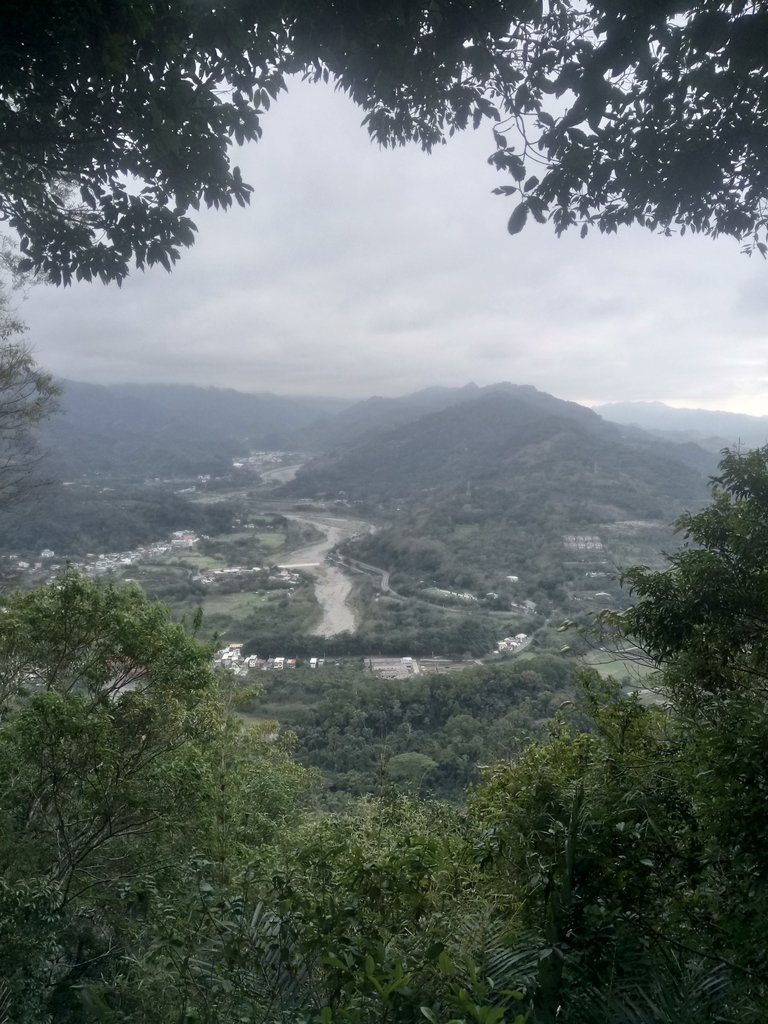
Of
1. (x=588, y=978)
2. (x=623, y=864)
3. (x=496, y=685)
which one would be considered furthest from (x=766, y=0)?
(x=496, y=685)

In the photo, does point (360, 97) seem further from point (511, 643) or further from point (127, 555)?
point (127, 555)

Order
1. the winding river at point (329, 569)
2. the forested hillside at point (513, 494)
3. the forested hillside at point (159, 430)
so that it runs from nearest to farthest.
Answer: the forested hillside at point (513, 494) < the winding river at point (329, 569) < the forested hillside at point (159, 430)

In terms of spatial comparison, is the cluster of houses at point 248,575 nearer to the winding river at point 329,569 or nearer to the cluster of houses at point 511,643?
the winding river at point 329,569

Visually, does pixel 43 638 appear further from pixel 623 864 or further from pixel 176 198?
pixel 623 864

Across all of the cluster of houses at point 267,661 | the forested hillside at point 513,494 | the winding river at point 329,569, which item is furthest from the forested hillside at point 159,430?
the winding river at point 329,569

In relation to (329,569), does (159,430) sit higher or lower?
higher

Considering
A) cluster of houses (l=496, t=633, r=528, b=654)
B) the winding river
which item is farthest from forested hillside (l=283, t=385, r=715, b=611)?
the winding river

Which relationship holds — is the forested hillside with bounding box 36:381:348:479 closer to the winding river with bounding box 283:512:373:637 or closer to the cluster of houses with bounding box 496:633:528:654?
the winding river with bounding box 283:512:373:637

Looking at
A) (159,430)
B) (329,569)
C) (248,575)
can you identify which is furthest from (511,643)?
(159,430)
